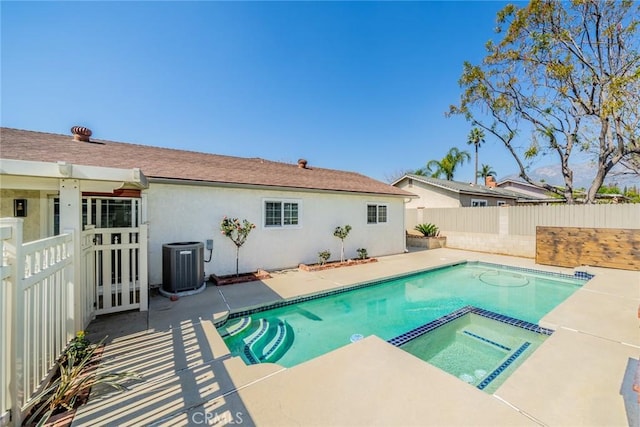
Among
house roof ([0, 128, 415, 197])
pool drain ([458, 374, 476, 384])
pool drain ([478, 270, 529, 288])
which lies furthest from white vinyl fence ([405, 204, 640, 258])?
pool drain ([458, 374, 476, 384])

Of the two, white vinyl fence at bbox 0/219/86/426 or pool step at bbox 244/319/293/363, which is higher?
white vinyl fence at bbox 0/219/86/426

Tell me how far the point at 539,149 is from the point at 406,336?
18.1m

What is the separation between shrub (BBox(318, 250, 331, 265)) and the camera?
33.0 feet

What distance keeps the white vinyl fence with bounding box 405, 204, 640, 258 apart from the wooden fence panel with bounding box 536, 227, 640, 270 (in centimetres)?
155

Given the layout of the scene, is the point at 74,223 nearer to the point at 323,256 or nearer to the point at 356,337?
the point at 356,337

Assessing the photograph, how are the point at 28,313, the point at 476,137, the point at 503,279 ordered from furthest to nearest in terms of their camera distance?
the point at 476,137, the point at 503,279, the point at 28,313

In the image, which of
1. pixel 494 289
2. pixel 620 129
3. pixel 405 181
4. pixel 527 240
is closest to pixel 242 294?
pixel 494 289

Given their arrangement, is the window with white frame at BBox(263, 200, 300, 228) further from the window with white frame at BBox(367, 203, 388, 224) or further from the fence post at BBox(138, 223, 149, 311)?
the fence post at BBox(138, 223, 149, 311)

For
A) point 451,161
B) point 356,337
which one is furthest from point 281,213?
point 451,161

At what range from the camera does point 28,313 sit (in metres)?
2.53

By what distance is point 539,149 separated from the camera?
16406mm

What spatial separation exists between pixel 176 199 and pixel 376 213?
8776 mm

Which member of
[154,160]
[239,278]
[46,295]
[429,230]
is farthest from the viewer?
[429,230]

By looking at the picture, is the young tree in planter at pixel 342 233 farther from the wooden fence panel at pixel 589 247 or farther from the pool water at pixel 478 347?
the wooden fence panel at pixel 589 247
